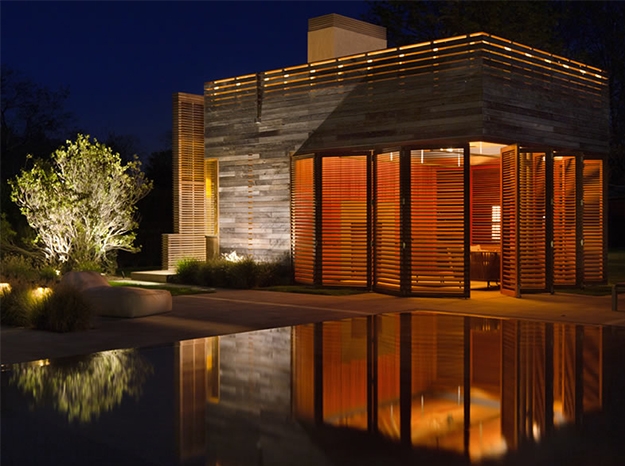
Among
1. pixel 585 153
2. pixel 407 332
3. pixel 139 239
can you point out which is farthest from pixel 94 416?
pixel 139 239

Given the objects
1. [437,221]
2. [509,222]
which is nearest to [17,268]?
[437,221]

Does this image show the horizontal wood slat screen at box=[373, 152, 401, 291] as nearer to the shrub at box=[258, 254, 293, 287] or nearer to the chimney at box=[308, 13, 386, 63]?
the shrub at box=[258, 254, 293, 287]

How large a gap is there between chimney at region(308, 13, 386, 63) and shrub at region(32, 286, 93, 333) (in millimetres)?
9333

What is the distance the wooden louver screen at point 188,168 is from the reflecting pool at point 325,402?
10.5 meters

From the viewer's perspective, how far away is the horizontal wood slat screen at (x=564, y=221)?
17391 millimetres

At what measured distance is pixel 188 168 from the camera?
69.9ft

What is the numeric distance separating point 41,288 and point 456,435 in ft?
27.0

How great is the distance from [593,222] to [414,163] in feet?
16.2

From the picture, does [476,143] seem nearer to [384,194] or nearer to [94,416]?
[384,194]

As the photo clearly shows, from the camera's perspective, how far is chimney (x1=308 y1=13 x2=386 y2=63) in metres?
18.7

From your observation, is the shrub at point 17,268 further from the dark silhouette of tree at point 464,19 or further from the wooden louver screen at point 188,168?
the dark silhouette of tree at point 464,19

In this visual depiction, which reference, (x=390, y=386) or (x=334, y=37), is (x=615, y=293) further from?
(x=334, y=37)

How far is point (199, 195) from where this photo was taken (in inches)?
839

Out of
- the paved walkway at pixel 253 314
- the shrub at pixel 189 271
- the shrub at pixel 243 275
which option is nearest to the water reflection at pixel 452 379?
the paved walkway at pixel 253 314
